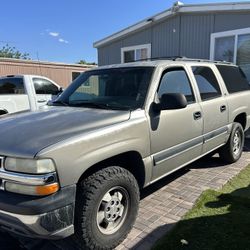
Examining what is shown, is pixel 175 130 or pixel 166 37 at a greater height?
pixel 166 37

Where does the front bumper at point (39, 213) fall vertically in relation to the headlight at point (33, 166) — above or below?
below

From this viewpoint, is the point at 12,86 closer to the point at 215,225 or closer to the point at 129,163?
the point at 129,163

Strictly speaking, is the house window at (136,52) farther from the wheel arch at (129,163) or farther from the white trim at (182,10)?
the wheel arch at (129,163)

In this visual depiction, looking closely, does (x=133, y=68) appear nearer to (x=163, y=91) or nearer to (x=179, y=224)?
(x=163, y=91)

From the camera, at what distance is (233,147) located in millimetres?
5801

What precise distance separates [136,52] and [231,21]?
410 cm

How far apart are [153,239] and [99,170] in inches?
40.5

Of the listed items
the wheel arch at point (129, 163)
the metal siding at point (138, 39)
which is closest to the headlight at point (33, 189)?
the wheel arch at point (129, 163)

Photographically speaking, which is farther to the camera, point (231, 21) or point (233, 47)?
point (233, 47)

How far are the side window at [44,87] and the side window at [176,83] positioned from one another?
20.1ft

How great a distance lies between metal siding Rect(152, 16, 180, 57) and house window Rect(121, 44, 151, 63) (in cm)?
36

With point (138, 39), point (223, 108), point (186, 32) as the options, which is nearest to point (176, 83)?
point (223, 108)

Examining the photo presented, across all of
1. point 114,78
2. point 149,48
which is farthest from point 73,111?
point 149,48

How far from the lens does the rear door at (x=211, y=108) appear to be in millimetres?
4672
